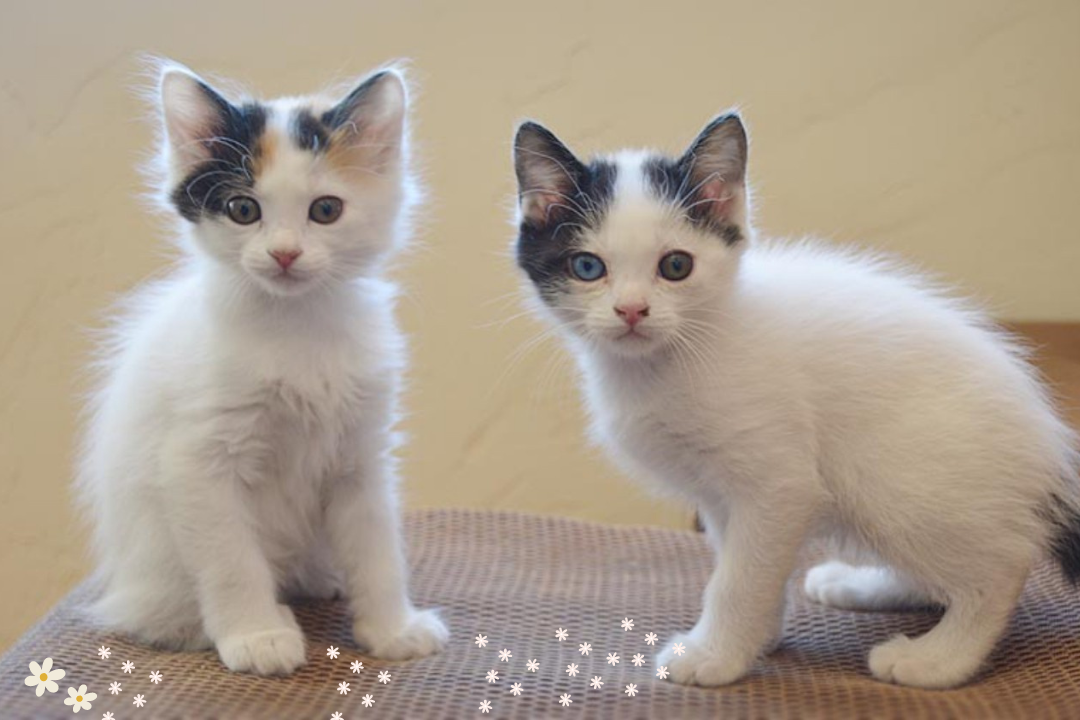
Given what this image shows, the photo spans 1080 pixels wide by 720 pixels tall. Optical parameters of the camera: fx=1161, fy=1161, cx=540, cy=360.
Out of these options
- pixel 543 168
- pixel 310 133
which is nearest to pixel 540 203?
pixel 543 168

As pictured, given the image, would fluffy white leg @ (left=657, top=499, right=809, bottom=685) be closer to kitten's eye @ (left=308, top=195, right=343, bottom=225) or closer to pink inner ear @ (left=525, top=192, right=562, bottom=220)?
pink inner ear @ (left=525, top=192, right=562, bottom=220)

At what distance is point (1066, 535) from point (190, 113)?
3.63 ft

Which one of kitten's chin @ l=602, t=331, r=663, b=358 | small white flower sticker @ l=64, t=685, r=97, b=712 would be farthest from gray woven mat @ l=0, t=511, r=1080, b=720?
kitten's chin @ l=602, t=331, r=663, b=358

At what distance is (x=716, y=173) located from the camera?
1.32m

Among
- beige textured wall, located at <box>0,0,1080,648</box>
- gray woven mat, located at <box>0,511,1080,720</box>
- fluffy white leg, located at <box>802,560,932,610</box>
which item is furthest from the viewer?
beige textured wall, located at <box>0,0,1080,648</box>

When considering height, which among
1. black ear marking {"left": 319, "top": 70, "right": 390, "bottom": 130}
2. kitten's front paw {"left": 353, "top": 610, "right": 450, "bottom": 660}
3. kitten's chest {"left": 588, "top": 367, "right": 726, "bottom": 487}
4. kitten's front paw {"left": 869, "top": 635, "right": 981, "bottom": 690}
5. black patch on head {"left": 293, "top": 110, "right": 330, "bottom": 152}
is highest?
black ear marking {"left": 319, "top": 70, "right": 390, "bottom": 130}

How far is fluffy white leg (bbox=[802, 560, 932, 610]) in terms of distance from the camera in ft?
5.03

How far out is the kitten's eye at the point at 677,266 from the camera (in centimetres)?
129

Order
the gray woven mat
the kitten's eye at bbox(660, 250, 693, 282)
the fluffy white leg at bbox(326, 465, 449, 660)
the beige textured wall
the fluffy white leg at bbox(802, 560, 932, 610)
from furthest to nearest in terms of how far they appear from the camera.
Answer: the beige textured wall
the fluffy white leg at bbox(802, 560, 932, 610)
the fluffy white leg at bbox(326, 465, 449, 660)
the kitten's eye at bbox(660, 250, 693, 282)
the gray woven mat

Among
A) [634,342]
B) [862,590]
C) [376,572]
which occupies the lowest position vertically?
[862,590]

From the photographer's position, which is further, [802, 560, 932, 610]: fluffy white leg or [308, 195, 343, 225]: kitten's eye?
[802, 560, 932, 610]: fluffy white leg

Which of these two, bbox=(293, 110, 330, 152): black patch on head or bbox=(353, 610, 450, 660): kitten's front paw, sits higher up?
bbox=(293, 110, 330, 152): black patch on head

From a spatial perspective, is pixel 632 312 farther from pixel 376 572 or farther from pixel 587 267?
pixel 376 572

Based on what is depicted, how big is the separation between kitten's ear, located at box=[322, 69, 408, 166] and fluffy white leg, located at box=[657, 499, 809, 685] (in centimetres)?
59
